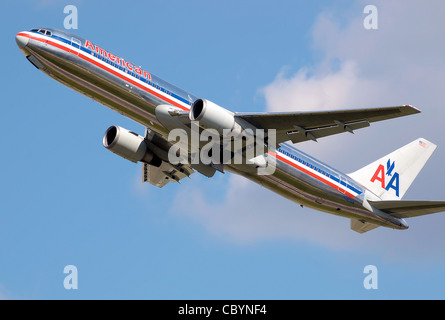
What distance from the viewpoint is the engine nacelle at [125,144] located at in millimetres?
43938

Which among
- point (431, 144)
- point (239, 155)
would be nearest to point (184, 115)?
point (239, 155)

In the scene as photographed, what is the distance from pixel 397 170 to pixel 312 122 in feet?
51.9

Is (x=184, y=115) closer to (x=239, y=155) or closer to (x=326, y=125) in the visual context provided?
(x=239, y=155)

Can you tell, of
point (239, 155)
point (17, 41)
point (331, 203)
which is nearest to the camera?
point (17, 41)

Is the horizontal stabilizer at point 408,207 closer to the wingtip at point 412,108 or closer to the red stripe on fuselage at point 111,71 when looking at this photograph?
the wingtip at point 412,108

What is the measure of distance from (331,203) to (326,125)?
27.4 feet

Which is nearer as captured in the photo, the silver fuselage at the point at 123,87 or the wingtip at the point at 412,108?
the wingtip at the point at 412,108

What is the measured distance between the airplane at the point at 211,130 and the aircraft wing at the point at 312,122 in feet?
0.17

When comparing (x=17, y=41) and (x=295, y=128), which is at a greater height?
(x=17, y=41)

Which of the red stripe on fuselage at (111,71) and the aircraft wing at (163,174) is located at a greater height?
the red stripe on fuselage at (111,71)

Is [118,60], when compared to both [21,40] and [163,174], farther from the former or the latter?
[163,174]

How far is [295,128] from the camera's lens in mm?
38812

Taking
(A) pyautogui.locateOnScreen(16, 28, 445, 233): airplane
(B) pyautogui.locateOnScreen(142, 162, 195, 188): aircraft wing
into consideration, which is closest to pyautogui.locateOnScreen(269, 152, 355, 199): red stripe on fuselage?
(A) pyautogui.locateOnScreen(16, 28, 445, 233): airplane

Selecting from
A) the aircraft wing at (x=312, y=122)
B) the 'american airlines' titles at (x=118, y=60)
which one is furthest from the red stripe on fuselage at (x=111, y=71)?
the aircraft wing at (x=312, y=122)
